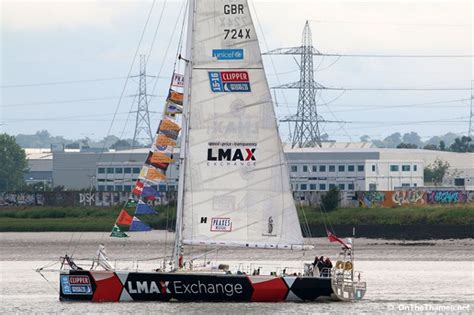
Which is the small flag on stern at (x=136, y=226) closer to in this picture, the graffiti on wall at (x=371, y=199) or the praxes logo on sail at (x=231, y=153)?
the praxes logo on sail at (x=231, y=153)

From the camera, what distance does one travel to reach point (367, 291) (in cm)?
6475

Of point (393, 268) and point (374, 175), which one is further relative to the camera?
point (374, 175)

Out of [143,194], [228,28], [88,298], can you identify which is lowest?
[88,298]

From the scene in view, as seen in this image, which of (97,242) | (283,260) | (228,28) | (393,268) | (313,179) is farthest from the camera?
(313,179)

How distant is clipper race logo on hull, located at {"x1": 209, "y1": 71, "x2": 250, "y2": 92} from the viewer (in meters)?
57.8

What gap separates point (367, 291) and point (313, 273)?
7.08 meters

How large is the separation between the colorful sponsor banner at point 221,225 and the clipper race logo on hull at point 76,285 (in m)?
5.50

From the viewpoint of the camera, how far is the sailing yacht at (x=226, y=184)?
5747 cm

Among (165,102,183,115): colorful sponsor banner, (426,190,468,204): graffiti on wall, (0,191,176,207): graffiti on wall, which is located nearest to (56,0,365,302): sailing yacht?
(165,102,183,115): colorful sponsor banner

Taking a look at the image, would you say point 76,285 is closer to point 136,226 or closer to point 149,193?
point 136,226

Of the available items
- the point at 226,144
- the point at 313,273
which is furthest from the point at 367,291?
the point at 226,144

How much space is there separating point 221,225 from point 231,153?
9.52ft

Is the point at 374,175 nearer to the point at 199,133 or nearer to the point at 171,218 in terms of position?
the point at 171,218

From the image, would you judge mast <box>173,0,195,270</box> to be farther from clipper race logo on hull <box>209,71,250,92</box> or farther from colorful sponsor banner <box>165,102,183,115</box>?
colorful sponsor banner <box>165,102,183,115</box>
